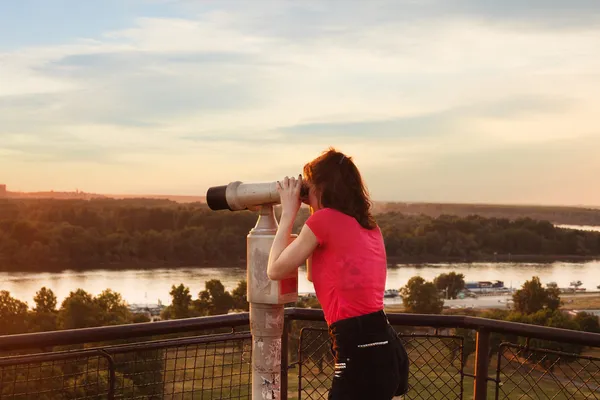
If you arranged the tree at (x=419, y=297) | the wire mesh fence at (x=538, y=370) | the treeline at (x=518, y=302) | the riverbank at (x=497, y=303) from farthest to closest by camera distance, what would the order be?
the riverbank at (x=497, y=303), the tree at (x=419, y=297), the treeline at (x=518, y=302), the wire mesh fence at (x=538, y=370)

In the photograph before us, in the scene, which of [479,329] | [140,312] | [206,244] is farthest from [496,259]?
[479,329]

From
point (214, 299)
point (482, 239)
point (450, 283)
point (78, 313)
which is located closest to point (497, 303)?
point (450, 283)

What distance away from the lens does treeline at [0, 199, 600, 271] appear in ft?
141

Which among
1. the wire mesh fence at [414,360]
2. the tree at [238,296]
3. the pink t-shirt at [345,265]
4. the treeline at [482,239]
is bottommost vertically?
the tree at [238,296]

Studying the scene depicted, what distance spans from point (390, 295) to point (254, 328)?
39.6 m

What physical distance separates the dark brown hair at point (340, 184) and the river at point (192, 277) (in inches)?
1346

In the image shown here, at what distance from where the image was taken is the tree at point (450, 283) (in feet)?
151

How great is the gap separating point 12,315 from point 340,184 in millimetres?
30846

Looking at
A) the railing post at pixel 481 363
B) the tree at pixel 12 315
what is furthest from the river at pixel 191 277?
the railing post at pixel 481 363

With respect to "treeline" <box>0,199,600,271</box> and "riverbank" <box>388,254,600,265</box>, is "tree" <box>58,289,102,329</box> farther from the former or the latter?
"riverbank" <box>388,254,600,265</box>

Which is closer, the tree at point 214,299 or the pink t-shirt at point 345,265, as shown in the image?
the pink t-shirt at point 345,265

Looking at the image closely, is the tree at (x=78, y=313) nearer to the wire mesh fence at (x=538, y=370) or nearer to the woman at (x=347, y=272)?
the wire mesh fence at (x=538, y=370)

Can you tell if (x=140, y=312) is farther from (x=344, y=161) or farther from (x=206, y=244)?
(x=344, y=161)

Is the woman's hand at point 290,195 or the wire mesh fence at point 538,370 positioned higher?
the woman's hand at point 290,195
